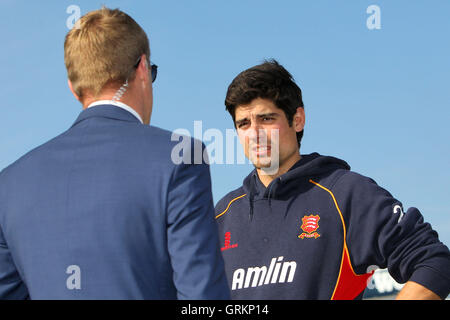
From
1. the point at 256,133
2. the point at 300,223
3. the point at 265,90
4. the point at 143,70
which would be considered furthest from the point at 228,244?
the point at 143,70

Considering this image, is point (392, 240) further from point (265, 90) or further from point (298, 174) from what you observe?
point (265, 90)

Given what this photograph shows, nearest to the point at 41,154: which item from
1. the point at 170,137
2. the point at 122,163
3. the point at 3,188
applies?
the point at 3,188

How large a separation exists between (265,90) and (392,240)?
2.00 metres

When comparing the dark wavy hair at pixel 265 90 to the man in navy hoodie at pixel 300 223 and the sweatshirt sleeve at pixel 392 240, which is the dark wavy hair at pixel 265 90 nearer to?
the man in navy hoodie at pixel 300 223

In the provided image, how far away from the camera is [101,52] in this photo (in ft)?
9.75

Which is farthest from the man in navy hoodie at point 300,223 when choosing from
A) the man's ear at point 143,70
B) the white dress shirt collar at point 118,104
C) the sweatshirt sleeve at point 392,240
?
the white dress shirt collar at point 118,104

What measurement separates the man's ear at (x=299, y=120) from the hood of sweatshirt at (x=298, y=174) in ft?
1.13

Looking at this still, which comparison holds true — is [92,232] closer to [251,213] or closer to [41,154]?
[41,154]

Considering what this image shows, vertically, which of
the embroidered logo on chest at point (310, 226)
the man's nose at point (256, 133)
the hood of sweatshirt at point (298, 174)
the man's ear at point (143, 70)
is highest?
the man's ear at point (143, 70)

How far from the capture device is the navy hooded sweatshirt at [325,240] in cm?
467

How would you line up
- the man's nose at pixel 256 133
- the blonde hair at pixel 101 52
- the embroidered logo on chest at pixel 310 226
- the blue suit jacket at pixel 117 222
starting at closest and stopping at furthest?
the blue suit jacket at pixel 117 222
the blonde hair at pixel 101 52
the embroidered logo on chest at pixel 310 226
the man's nose at pixel 256 133

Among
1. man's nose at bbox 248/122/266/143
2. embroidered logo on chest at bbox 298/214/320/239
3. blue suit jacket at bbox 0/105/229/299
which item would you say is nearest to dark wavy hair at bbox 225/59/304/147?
man's nose at bbox 248/122/266/143

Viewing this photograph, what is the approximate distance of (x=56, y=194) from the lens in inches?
108

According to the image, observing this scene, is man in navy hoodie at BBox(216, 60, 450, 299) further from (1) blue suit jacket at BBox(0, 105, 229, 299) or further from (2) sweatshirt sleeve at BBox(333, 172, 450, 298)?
(1) blue suit jacket at BBox(0, 105, 229, 299)
